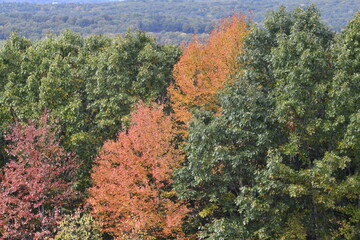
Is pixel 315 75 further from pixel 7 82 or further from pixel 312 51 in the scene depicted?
pixel 7 82

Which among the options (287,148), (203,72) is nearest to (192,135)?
(287,148)

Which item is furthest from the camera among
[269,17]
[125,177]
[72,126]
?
[72,126]

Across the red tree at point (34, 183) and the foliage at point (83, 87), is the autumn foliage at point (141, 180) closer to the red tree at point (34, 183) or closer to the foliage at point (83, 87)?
the foliage at point (83, 87)

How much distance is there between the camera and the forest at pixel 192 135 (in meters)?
32.9

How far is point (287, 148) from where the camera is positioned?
109 feet

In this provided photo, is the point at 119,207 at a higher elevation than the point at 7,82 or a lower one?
lower

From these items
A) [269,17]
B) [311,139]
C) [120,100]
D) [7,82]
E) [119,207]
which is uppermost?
[269,17]

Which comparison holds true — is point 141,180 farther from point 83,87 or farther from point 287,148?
point 83,87

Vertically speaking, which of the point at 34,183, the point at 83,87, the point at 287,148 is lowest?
the point at 34,183

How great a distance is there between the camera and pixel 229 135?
111ft

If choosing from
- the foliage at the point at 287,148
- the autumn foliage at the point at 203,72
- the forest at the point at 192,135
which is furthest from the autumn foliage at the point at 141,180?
the autumn foliage at the point at 203,72

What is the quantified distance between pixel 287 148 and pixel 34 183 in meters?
21.1

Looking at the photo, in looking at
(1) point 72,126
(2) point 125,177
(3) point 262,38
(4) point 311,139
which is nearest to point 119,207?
(2) point 125,177

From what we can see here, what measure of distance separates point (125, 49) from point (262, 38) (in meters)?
15.5
